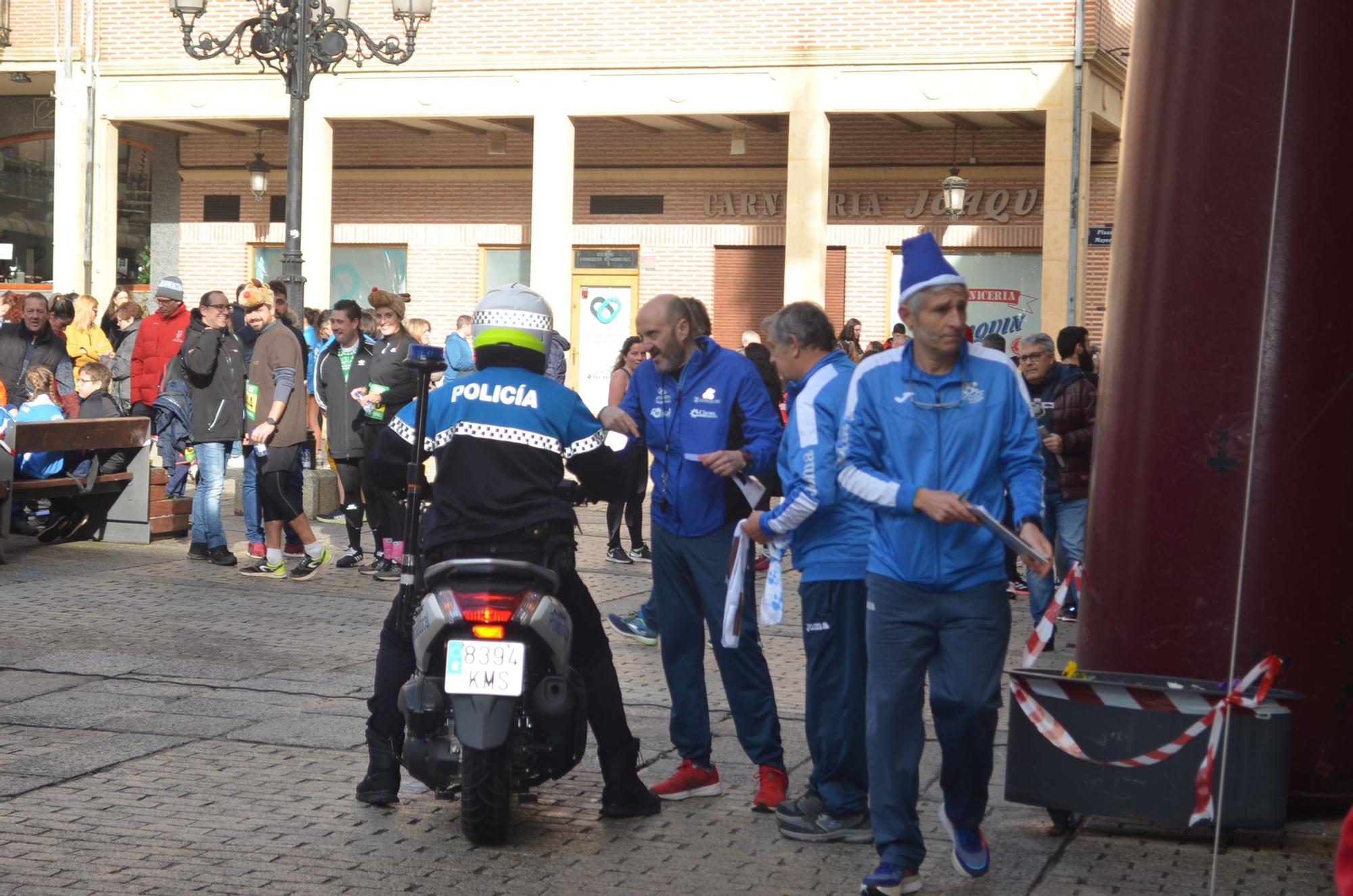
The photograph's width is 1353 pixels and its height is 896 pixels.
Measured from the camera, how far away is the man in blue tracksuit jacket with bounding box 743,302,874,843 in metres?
5.71

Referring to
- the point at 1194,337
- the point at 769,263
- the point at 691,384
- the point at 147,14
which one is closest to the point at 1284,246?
the point at 1194,337

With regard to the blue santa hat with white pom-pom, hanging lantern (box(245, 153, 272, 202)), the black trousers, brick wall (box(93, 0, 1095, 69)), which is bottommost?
the black trousers

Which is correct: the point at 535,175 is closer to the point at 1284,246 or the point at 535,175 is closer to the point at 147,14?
the point at 147,14

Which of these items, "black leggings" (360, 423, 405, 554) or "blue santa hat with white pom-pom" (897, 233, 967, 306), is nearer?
"blue santa hat with white pom-pom" (897, 233, 967, 306)

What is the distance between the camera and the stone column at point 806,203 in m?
24.5

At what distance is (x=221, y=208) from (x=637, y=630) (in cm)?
2267

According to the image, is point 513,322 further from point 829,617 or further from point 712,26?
point 712,26

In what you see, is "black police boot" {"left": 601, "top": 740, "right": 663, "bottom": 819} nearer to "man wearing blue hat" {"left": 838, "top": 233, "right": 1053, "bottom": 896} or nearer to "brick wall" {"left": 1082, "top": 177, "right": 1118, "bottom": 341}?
"man wearing blue hat" {"left": 838, "top": 233, "right": 1053, "bottom": 896}

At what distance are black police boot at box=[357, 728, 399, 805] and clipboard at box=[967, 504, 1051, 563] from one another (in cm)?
218

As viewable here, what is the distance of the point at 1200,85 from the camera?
6258mm

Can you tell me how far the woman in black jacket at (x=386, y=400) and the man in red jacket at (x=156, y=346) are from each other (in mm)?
3085

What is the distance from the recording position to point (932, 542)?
16.7 ft

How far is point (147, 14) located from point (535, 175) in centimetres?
667

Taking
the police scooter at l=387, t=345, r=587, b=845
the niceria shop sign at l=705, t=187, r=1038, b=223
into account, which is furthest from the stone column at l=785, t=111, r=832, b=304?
the police scooter at l=387, t=345, r=587, b=845
